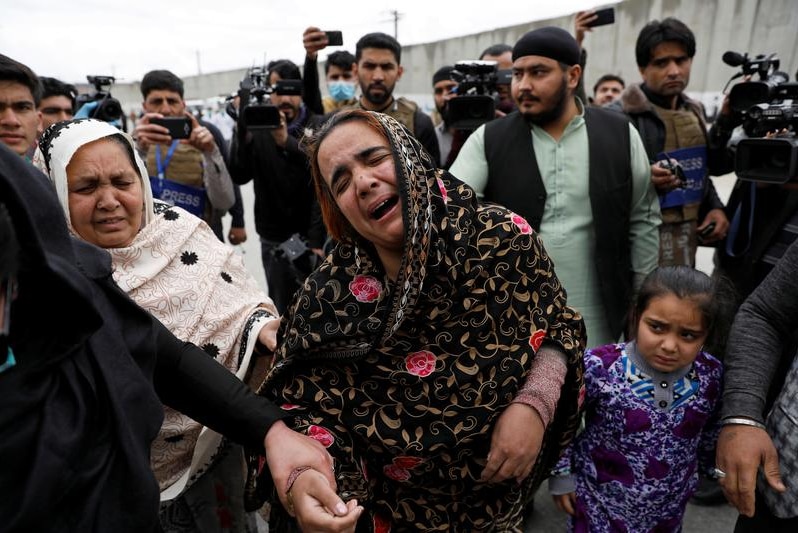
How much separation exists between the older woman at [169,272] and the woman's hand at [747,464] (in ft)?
3.94

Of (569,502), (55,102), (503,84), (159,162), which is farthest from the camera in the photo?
(503,84)

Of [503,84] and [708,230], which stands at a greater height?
[503,84]

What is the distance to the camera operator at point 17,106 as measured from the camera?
2.32m

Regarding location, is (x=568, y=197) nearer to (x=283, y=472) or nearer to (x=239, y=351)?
(x=239, y=351)

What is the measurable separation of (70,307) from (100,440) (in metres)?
0.24

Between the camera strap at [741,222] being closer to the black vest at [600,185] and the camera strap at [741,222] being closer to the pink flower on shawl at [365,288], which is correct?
the black vest at [600,185]

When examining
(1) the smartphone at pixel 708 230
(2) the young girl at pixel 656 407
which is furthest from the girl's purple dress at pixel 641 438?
(1) the smartphone at pixel 708 230

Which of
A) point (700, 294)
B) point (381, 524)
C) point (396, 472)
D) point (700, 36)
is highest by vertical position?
point (700, 36)

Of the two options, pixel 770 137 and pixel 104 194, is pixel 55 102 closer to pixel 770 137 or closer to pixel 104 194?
pixel 104 194

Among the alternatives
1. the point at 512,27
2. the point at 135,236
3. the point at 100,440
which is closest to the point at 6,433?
the point at 100,440

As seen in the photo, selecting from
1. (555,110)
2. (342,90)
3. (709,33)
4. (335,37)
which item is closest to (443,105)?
(342,90)

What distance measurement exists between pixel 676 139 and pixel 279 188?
7.45ft

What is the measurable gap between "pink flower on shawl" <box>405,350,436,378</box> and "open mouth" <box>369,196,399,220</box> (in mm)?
326

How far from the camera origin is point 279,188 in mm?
3559
